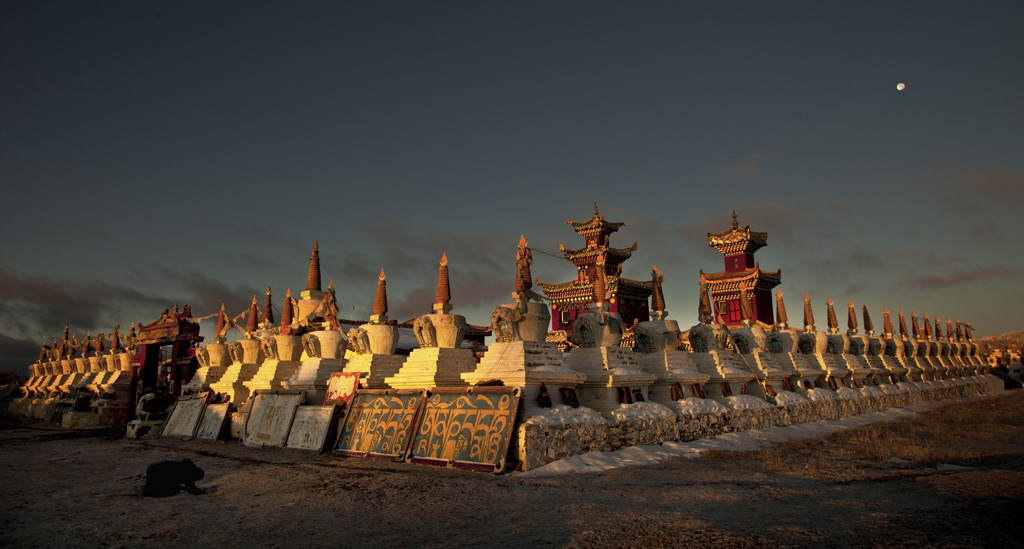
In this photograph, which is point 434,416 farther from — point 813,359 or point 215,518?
point 813,359

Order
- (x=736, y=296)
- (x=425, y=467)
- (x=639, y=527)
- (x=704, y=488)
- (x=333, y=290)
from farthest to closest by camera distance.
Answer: (x=736, y=296)
(x=333, y=290)
(x=425, y=467)
(x=704, y=488)
(x=639, y=527)

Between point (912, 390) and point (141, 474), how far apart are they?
3629 centimetres

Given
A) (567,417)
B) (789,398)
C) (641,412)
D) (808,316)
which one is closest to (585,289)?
(808,316)

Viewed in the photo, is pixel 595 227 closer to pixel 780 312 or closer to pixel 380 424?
pixel 780 312

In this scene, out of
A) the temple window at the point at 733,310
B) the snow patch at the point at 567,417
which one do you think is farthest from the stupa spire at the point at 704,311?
the temple window at the point at 733,310

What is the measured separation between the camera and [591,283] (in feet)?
176

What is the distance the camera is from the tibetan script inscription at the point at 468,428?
1080 centimetres

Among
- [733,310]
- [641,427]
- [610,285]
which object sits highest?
[610,285]

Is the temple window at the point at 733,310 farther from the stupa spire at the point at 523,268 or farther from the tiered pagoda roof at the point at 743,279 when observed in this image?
the stupa spire at the point at 523,268

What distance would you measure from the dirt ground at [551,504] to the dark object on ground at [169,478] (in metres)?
0.28

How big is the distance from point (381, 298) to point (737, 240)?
154 feet

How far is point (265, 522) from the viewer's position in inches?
283

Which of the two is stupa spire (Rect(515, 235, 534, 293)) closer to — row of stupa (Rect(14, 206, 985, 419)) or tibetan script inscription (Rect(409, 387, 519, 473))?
row of stupa (Rect(14, 206, 985, 419))

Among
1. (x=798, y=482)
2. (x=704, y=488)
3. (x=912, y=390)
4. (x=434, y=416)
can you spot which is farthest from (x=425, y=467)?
(x=912, y=390)
